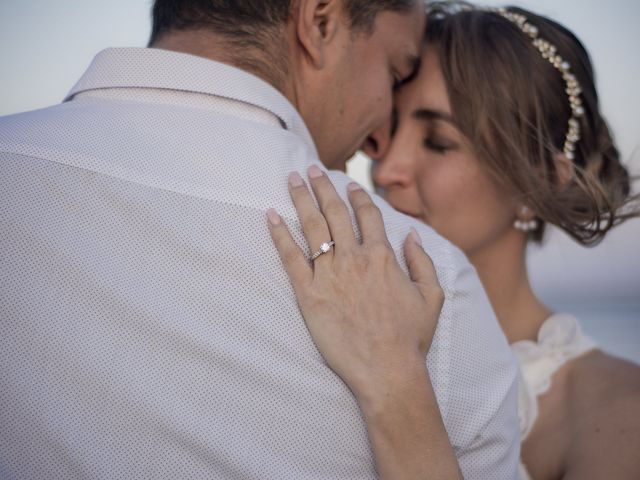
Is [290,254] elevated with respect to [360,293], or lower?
elevated

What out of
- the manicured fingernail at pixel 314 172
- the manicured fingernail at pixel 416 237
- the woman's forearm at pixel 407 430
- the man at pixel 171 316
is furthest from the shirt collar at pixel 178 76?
the woman's forearm at pixel 407 430

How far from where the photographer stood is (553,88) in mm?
2809

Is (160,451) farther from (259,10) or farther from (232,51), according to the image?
(259,10)

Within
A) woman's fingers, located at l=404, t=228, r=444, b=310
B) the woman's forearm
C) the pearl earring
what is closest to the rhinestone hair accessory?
the pearl earring

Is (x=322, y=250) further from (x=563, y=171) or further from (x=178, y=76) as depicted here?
(x=563, y=171)

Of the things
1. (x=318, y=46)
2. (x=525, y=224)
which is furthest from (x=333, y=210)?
(x=525, y=224)

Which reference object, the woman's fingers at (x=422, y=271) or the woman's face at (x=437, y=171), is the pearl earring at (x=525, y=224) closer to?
the woman's face at (x=437, y=171)

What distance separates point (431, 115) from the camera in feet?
9.07

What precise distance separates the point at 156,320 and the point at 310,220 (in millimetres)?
354

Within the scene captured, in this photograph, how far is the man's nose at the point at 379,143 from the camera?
285 cm

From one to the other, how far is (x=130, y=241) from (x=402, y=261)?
0.57 m

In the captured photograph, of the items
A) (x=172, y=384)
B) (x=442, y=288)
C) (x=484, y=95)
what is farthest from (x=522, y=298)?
(x=172, y=384)

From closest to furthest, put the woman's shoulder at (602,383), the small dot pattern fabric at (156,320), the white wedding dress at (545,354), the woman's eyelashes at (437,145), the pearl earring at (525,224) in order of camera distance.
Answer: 1. the small dot pattern fabric at (156,320)
2. the woman's shoulder at (602,383)
3. the white wedding dress at (545,354)
4. the woman's eyelashes at (437,145)
5. the pearl earring at (525,224)

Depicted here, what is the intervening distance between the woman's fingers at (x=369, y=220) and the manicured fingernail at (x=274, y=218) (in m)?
0.20
